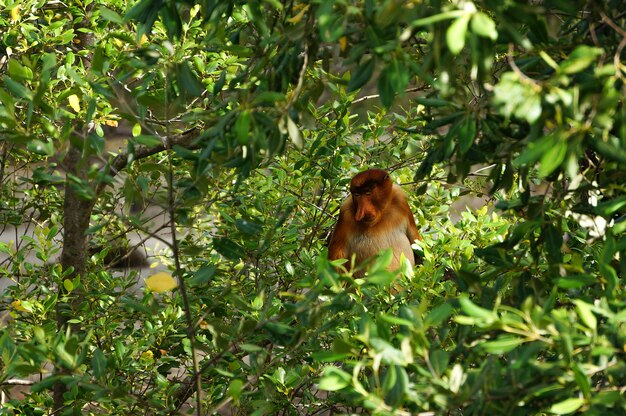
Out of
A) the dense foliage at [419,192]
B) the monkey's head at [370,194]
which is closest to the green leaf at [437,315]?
the dense foliage at [419,192]

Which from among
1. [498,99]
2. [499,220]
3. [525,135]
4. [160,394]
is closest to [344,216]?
[499,220]

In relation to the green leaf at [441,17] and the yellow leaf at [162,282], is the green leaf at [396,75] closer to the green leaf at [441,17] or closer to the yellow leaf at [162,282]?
the green leaf at [441,17]

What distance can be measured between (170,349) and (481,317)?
207cm

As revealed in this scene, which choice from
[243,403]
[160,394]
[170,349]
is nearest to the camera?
Answer: [243,403]

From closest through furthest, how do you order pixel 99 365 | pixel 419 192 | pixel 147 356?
pixel 99 365 → pixel 419 192 → pixel 147 356

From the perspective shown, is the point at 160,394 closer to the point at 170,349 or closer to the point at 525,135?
the point at 170,349

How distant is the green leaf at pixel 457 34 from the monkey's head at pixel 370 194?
10.1ft

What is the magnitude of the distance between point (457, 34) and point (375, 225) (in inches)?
147

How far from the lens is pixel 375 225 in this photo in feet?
16.8

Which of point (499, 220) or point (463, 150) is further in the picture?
point (499, 220)

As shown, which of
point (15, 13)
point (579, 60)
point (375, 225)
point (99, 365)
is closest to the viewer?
point (579, 60)

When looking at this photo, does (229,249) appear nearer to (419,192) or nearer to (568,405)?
(419,192)

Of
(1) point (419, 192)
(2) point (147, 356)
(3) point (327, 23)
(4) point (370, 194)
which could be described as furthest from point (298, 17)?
(4) point (370, 194)

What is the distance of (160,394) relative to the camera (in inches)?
125
